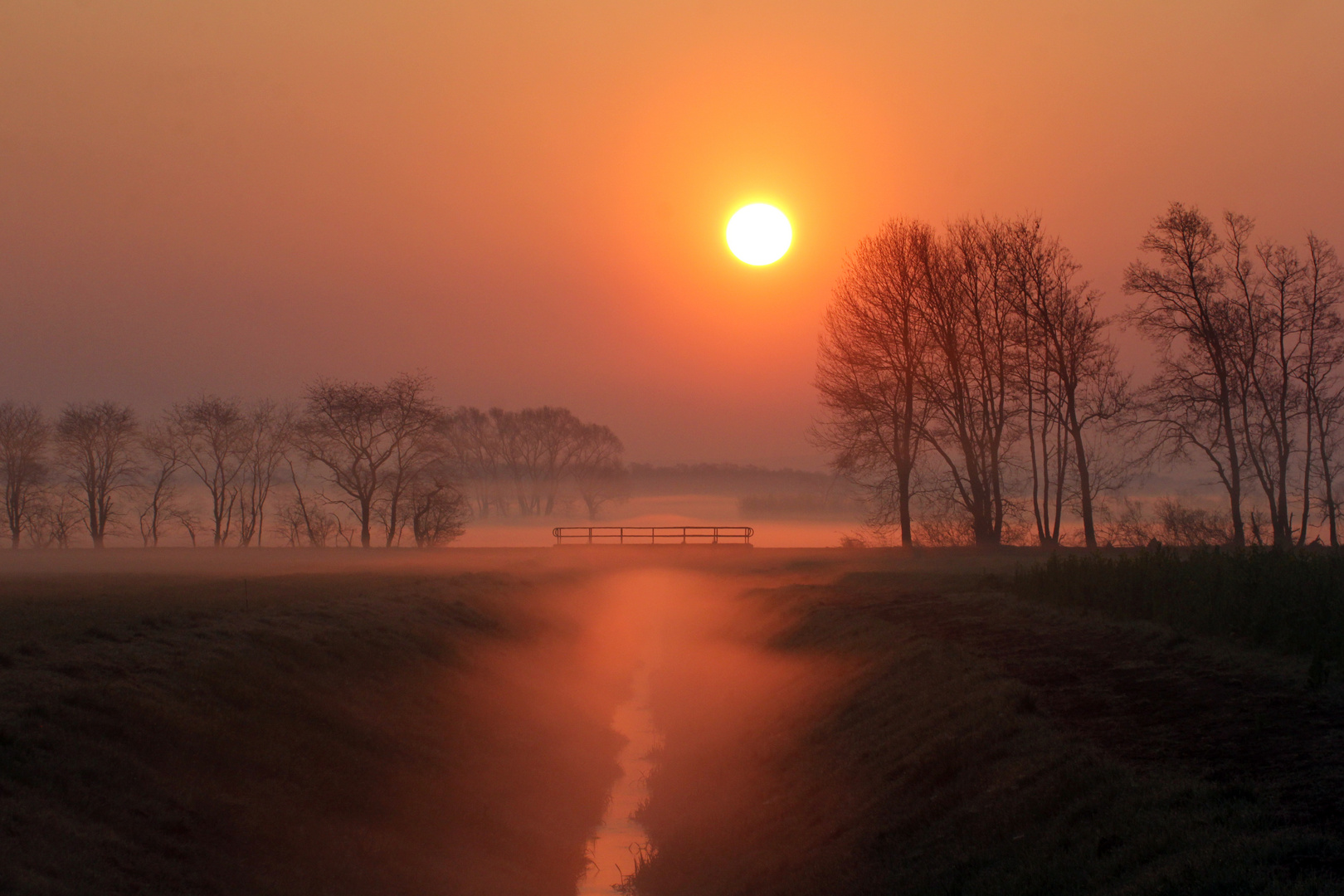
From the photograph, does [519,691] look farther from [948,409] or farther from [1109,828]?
[948,409]

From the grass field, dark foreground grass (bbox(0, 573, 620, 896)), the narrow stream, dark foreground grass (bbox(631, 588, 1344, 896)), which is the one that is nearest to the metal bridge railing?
the grass field

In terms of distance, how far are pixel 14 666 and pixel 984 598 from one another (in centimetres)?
1920

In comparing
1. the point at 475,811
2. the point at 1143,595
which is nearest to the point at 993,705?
the point at 1143,595

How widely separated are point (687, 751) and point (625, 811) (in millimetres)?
2365

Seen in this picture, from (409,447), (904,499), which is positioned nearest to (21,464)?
(409,447)

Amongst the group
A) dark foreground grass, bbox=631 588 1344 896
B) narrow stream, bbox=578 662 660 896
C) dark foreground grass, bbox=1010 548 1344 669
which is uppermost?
dark foreground grass, bbox=1010 548 1344 669

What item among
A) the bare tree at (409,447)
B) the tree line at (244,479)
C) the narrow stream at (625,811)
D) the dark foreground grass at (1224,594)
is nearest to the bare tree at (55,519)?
the tree line at (244,479)

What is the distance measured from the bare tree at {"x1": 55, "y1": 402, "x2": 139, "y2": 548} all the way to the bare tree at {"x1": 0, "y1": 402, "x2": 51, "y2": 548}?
1.54 metres

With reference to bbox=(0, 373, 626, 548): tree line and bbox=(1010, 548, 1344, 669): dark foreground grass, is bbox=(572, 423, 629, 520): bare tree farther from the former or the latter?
bbox=(1010, 548, 1344, 669): dark foreground grass

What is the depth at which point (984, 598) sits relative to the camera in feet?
72.4

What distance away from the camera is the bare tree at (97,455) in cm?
6619

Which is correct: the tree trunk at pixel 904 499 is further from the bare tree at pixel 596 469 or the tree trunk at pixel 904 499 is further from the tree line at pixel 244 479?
the bare tree at pixel 596 469

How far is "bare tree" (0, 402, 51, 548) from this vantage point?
65.2 m

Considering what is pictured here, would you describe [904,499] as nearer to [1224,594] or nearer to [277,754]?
[1224,594]
